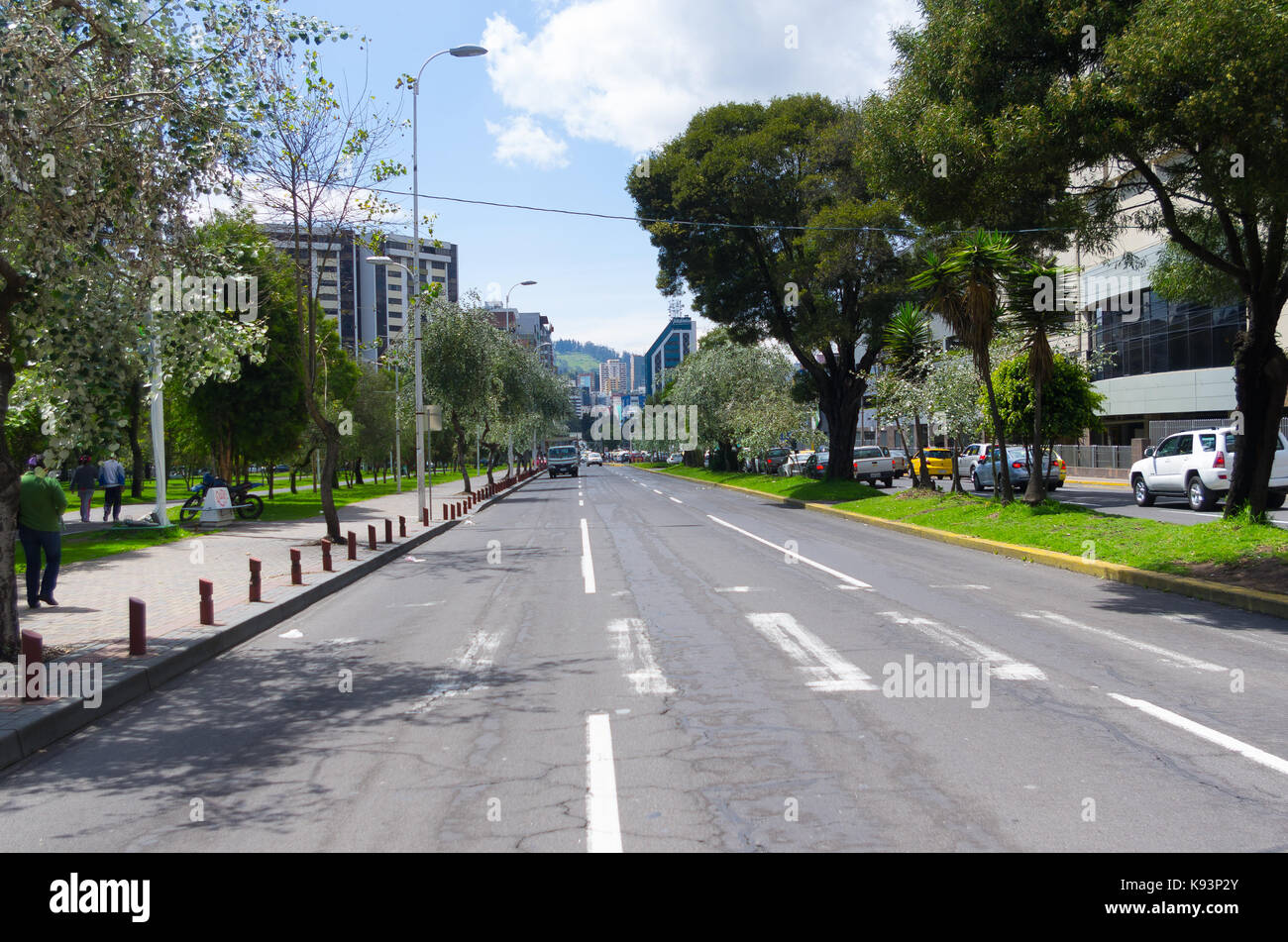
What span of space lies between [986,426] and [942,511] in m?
5.32

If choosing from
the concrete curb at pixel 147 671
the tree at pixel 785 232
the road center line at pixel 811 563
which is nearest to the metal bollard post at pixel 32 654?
the concrete curb at pixel 147 671

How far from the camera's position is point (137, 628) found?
834 centimetres

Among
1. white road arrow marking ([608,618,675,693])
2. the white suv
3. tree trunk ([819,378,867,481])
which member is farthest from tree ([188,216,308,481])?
the white suv

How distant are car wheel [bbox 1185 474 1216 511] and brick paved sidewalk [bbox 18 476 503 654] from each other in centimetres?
1740

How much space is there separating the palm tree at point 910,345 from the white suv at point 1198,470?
5.55 meters

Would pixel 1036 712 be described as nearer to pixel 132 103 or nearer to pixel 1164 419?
pixel 132 103

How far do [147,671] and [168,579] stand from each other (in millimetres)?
6567

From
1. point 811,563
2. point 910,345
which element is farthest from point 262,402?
point 811,563

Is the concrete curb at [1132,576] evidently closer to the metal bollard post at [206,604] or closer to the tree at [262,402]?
the metal bollard post at [206,604]

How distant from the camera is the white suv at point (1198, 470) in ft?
68.8
